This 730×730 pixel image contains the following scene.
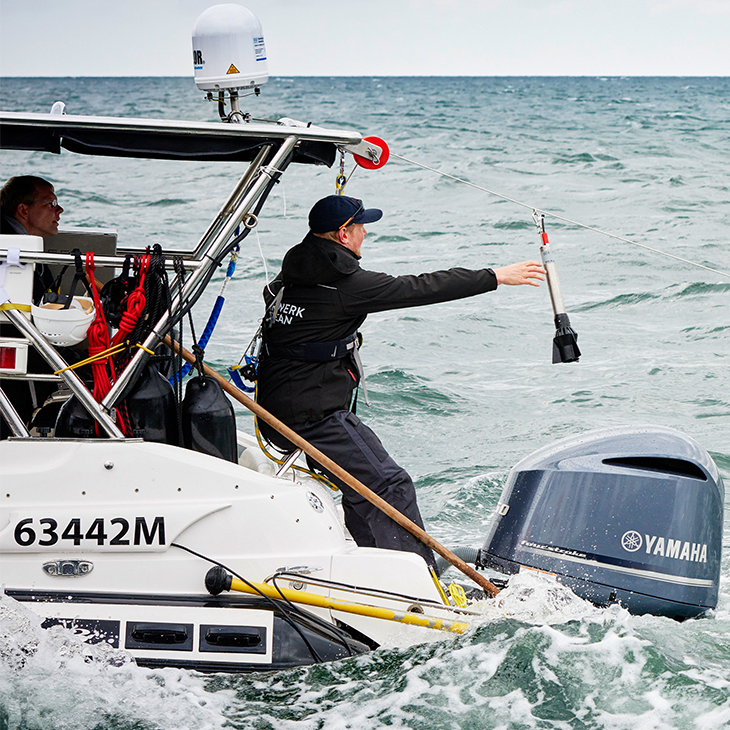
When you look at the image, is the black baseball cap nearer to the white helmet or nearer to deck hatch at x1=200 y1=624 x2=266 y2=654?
the white helmet

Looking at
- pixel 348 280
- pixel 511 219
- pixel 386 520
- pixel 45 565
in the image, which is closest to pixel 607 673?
pixel 386 520

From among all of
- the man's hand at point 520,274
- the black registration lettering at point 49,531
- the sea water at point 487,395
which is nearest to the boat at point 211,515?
the black registration lettering at point 49,531

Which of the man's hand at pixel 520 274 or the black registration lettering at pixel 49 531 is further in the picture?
the man's hand at pixel 520 274

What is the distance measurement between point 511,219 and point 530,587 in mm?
14824

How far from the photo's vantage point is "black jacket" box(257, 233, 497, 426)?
3.74 m

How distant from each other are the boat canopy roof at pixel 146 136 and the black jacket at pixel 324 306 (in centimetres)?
47

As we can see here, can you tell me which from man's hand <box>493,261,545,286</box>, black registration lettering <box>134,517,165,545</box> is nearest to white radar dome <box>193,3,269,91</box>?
man's hand <box>493,261,545,286</box>

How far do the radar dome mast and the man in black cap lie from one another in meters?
0.55

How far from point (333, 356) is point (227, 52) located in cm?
122

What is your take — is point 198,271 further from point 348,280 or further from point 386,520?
point 386,520

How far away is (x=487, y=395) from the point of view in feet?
27.9

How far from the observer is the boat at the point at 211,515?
342cm

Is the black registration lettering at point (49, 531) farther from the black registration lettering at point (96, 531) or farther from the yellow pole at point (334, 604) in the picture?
the yellow pole at point (334, 604)

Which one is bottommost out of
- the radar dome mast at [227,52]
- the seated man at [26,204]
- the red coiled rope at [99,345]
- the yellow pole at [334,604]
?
the yellow pole at [334,604]
